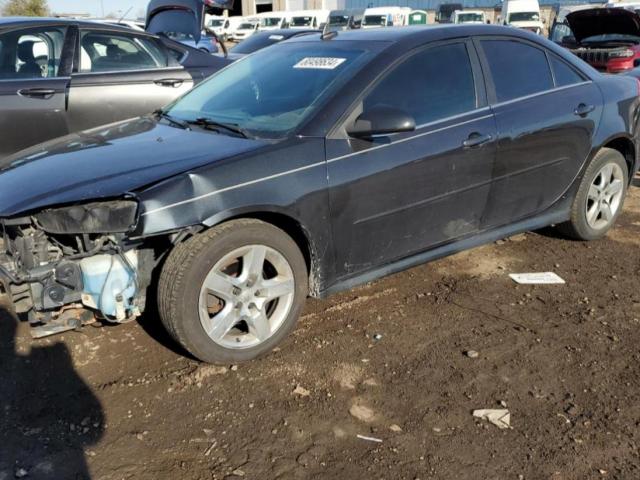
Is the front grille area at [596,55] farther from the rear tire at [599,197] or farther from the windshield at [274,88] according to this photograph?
the windshield at [274,88]

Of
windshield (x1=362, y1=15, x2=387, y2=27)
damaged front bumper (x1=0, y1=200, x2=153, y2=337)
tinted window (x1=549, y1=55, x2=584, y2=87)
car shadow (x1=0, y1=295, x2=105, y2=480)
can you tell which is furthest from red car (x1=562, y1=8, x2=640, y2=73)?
windshield (x1=362, y1=15, x2=387, y2=27)

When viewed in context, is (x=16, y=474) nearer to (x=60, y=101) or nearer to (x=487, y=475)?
(x=487, y=475)

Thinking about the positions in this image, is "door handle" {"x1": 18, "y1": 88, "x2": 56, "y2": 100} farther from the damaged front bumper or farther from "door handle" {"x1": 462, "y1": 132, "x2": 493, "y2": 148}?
"door handle" {"x1": 462, "y1": 132, "x2": 493, "y2": 148}

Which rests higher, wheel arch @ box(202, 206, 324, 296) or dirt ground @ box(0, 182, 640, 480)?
wheel arch @ box(202, 206, 324, 296)

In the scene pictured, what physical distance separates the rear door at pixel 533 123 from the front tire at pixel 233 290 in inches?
60.9

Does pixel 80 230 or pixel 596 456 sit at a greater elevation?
pixel 80 230

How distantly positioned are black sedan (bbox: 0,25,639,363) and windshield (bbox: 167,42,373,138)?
0.01 meters

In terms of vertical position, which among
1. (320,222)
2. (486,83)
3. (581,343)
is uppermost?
(486,83)

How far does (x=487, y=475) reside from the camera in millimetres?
2482

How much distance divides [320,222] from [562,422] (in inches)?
59.2

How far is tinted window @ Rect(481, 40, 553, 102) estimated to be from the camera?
13.5ft

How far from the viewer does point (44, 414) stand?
9.53 feet

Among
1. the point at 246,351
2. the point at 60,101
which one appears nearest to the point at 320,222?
the point at 246,351

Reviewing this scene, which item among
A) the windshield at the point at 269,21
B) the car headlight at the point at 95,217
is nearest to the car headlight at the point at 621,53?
the car headlight at the point at 95,217
